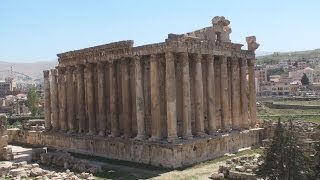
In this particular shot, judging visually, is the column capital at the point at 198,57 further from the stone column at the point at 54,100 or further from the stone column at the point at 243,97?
the stone column at the point at 54,100

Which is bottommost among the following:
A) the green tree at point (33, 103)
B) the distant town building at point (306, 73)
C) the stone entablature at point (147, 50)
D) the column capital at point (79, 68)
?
the green tree at point (33, 103)

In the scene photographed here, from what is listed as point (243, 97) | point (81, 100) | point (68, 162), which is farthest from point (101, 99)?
point (243, 97)

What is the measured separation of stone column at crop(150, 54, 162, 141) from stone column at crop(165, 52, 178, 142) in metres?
1.11

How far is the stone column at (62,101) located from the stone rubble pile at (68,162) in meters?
7.01

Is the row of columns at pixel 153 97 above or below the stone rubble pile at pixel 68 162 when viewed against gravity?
above

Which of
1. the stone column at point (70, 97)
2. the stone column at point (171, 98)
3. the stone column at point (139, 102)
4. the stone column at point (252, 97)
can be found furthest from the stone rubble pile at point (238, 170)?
the stone column at point (70, 97)

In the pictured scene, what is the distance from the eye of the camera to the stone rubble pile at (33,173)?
86.3 feet

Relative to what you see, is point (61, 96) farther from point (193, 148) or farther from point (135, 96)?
point (193, 148)

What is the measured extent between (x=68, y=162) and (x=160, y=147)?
6948 mm

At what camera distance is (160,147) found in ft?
93.5

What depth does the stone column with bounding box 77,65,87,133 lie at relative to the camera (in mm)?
37938

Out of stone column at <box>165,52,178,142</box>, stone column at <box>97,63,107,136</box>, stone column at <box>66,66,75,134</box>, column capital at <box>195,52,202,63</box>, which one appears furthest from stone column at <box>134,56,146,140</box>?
stone column at <box>66,66,75,134</box>

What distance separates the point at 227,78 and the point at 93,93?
37.1ft

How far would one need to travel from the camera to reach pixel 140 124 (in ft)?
101
